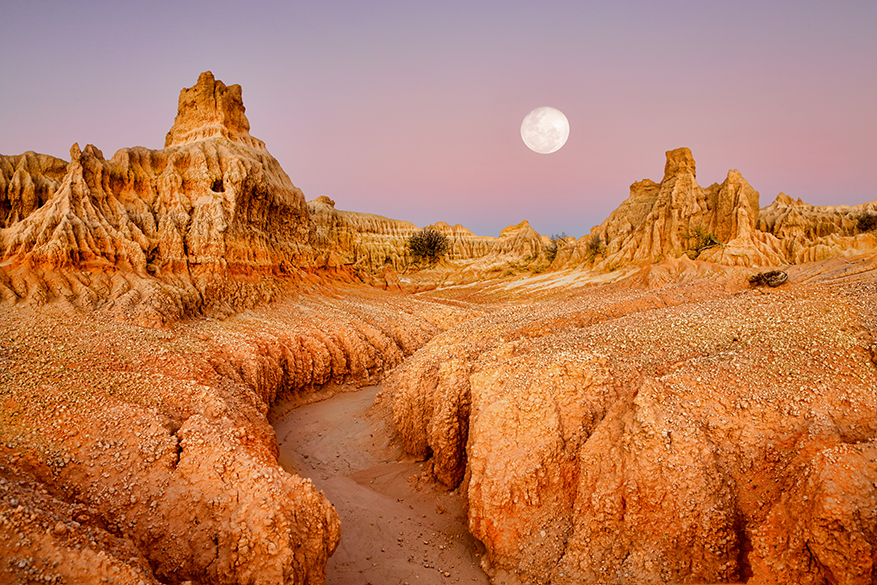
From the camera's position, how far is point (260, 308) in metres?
17.5

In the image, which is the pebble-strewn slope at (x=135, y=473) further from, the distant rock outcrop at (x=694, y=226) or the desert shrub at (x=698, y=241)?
the desert shrub at (x=698, y=241)

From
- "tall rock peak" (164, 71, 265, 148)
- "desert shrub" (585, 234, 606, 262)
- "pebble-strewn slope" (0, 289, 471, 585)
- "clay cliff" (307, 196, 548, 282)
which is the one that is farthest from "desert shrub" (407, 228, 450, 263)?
"pebble-strewn slope" (0, 289, 471, 585)

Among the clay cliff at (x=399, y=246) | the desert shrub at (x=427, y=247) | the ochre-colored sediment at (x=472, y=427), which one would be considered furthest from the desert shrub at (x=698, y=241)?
the desert shrub at (x=427, y=247)

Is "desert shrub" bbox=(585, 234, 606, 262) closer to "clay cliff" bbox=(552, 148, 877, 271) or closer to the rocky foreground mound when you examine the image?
"clay cliff" bbox=(552, 148, 877, 271)

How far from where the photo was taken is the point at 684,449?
5414 millimetres

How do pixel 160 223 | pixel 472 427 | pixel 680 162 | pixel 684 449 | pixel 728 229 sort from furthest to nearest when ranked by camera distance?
pixel 680 162 → pixel 728 229 → pixel 160 223 → pixel 472 427 → pixel 684 449

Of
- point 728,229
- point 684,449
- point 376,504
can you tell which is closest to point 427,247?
point 728,229

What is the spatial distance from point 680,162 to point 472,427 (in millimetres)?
38076

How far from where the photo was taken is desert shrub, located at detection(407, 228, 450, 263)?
58.1m

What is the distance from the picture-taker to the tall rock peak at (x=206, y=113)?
21734mm

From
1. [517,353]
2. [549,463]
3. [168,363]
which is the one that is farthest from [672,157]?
[168,363]

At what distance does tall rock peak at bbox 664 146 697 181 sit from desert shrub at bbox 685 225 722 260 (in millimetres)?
6276

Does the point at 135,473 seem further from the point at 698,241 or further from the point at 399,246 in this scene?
the point at 399,246

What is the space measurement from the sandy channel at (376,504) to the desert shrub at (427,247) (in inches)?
1805
